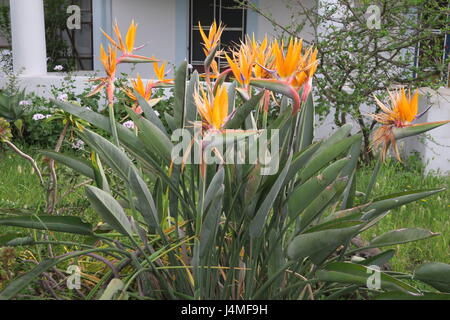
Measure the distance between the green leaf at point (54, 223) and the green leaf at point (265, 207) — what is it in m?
0.41

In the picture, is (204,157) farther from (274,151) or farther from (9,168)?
(9,168)

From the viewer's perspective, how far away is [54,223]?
1.47m

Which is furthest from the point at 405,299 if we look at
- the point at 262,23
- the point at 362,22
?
the point at 262,23

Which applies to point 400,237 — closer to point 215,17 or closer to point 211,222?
point 211,222

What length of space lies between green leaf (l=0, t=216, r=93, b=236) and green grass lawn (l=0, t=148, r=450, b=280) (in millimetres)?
718

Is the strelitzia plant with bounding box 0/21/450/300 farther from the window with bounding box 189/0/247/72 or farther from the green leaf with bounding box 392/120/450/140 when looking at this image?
the window with bounding box 189/0/247/72

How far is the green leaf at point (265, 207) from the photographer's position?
134cm

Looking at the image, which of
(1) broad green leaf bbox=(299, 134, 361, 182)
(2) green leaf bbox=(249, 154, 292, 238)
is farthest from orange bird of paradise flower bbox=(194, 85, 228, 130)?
(1) broad green leaf bbox=(299, 134, 361, 182)

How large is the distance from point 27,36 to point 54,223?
18.3ft

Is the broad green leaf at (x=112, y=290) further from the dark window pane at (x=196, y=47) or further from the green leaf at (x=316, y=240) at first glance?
the dark window pane at (x=196, y=47)

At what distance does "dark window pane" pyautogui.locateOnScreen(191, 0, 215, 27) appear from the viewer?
8617mm

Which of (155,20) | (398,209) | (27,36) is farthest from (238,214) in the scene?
(155,20)
